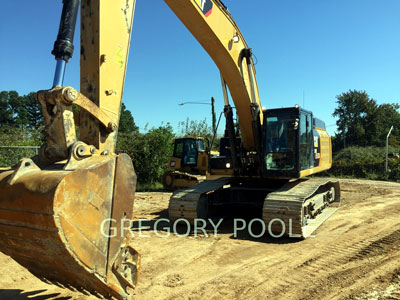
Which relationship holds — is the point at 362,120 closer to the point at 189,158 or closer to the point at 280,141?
the point at 189,158

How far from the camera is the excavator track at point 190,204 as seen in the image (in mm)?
6963

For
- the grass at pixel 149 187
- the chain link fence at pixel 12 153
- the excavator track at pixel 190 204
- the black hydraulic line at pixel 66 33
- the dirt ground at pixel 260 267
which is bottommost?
the dirt ground at pixel 260 267

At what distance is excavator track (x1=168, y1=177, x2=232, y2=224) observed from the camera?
6.96m

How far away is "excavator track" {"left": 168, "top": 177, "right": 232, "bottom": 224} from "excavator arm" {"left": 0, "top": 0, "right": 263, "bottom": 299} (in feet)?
13.7

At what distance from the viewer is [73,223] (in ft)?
7.50

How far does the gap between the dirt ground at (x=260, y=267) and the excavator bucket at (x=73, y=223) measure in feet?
4.20

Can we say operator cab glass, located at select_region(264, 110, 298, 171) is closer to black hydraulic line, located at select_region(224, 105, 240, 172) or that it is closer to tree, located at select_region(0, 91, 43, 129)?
black hydraulic line, located at select_region(224, 105, 240, 172)

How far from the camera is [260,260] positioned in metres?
5.00

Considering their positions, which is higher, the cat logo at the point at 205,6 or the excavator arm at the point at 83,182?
the cat logo at the point at 205,6

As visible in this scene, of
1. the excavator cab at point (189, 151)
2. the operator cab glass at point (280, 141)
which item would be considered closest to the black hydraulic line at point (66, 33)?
the operator cab glass at point (280, 141)

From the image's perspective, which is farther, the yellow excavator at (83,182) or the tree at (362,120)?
the tree at (362,120)

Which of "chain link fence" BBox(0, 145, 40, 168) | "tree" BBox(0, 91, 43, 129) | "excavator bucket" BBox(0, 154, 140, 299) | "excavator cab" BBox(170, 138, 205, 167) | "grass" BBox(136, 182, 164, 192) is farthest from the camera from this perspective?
"tree" BBox(0, 91, 43, 129)

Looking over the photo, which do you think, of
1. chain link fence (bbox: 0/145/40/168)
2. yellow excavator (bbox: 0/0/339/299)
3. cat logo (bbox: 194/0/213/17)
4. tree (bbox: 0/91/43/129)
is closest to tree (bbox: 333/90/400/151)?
chain link fence (bbox: 0/145/40/168)

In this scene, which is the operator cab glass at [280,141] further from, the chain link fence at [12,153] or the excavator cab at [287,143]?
the chain link fence at [12,153]
